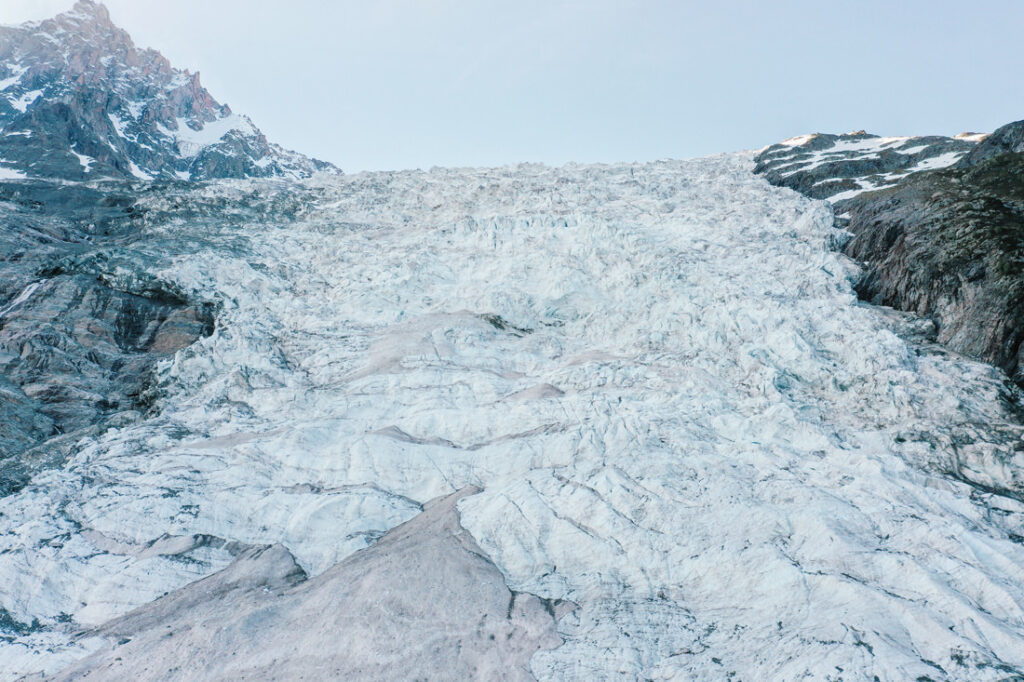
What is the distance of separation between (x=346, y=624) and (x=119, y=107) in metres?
152

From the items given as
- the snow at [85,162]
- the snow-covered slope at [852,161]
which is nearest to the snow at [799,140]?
the snow-covered slope at [852,161]

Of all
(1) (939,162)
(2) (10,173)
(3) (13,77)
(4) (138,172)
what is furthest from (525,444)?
(3) (13,77)

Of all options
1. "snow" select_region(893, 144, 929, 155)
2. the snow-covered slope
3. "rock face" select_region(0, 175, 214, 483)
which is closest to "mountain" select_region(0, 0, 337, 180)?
"rock face" select_region(0, 175, 214, 483)

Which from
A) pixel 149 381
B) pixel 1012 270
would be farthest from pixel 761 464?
pixel 149 381

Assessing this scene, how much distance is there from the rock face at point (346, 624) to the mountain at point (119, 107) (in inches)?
4157

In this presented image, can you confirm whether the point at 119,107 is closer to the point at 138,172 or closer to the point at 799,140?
the point at 138,172

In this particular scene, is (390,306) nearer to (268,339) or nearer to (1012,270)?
(268,339)

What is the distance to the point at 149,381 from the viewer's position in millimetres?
18656

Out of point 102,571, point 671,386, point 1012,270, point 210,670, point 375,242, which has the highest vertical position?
point 375,242

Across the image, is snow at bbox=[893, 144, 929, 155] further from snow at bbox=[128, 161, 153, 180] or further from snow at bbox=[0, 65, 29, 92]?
snow at bbox=[0, 65, 29, 92]

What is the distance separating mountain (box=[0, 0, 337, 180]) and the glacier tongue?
97.9m

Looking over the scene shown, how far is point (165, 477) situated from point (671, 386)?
1504 cm

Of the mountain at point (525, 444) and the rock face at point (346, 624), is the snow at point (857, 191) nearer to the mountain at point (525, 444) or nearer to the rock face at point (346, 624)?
the mountain at point (525, 444)

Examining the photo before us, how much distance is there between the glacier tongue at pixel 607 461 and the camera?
32.2 ft
